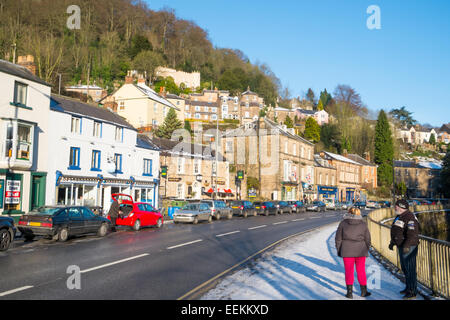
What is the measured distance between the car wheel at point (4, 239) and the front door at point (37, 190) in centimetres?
1160

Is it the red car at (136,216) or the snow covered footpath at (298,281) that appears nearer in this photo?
the snow covered footpath at (298,281)

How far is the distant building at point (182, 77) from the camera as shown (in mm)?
107250

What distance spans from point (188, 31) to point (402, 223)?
404 feet

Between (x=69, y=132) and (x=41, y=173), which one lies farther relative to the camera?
(x=69, y=132)

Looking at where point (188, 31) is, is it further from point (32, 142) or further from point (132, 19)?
point (32, 142)

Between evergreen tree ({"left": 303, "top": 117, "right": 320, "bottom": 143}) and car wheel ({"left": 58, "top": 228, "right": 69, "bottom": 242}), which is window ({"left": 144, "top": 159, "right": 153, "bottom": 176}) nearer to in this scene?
car wheel ({"left": 58, "top": 228, "right": 69, "bottom": 242})

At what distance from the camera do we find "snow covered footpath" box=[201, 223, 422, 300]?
7656 millimetres

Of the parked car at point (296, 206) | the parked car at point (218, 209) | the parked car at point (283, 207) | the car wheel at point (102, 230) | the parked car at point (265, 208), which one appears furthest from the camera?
the parked car at point (296, 206)

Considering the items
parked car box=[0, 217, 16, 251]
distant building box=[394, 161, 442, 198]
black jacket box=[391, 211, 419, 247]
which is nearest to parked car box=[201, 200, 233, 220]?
parked car box=[0, 217, 16, 251]

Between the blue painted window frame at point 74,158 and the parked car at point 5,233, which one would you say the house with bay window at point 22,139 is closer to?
the blue painted window frame at point 74,158

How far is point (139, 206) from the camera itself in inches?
859

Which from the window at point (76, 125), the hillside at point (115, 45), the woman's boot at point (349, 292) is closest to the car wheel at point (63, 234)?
the woman's boot at point (349, 292)

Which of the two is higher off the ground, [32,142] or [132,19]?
[132,19]
